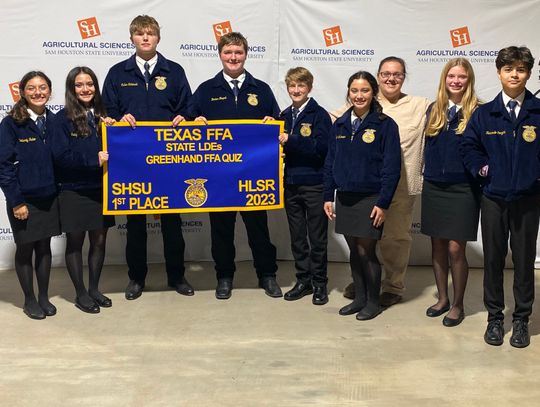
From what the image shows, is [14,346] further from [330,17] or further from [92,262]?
[330,17]

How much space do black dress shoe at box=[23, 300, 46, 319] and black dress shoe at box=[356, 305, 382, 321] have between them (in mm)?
1915

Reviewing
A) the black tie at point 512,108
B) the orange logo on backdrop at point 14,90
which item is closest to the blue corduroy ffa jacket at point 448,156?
the black tie at point 512,108

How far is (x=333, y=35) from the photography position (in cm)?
545

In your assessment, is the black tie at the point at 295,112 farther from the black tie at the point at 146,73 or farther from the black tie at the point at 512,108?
the black tie at the point at 512,108

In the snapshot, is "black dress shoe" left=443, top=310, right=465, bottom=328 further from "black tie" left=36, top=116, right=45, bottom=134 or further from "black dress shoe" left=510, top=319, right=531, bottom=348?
"black tie" left=36, top=116, right=45, bottom=134

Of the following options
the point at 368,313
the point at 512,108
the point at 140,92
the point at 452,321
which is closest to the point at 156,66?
the point at 140,92

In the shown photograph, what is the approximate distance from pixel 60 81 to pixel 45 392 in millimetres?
2963

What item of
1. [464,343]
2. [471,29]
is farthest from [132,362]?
[471,29]

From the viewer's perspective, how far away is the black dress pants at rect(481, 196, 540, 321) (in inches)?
141

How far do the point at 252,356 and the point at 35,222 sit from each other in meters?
1.56

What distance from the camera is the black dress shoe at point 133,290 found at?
4601 millimetres

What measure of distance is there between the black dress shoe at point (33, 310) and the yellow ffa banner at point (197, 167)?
77cm

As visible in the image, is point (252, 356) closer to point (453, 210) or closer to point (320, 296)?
point (320, 296)

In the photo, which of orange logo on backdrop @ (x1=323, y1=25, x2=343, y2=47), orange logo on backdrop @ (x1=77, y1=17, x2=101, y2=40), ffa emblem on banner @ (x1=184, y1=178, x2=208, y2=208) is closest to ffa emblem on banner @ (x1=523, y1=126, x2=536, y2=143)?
ffa emblem on banner @ (x1=184, y1=178, x2=208, y2=208)
